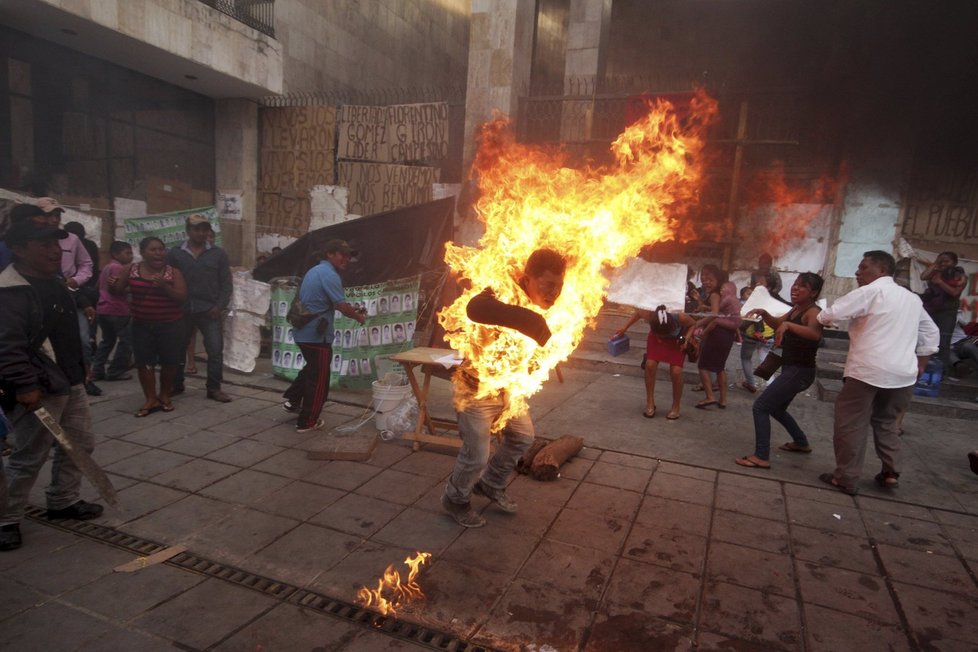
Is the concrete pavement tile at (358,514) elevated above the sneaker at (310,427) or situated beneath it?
elevated above

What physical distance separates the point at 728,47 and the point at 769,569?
17563 millimetres

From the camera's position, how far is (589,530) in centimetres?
405

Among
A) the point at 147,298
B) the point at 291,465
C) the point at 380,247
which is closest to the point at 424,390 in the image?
the point at 291,465

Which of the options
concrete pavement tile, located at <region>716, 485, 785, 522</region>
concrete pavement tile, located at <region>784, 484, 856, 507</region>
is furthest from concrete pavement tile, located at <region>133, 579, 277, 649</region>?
concrete pavement tile, located at <region>784, 484, 856, 507</region>

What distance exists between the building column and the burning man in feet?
39.7

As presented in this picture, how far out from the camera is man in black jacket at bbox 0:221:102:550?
11.2ft

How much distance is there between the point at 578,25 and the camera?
14070 mm

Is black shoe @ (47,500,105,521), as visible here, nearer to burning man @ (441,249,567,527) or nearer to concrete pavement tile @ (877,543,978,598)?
burning man @ (441,249,567,527)

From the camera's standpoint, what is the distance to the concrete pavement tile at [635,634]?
113 inches

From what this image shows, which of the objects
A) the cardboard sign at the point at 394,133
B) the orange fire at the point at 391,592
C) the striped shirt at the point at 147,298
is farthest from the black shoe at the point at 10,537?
the cardboard sign at the point at 394,133

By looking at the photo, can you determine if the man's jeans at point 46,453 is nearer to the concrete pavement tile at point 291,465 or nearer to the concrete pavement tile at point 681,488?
the concrete pavement tile at point 291,465

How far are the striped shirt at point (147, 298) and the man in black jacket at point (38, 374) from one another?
7.81 feet

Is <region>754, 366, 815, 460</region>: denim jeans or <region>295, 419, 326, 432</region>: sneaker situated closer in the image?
<region>754, 366, 815, 460</region>: denim jeans

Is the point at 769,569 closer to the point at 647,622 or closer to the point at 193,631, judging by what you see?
the point at 647,622
